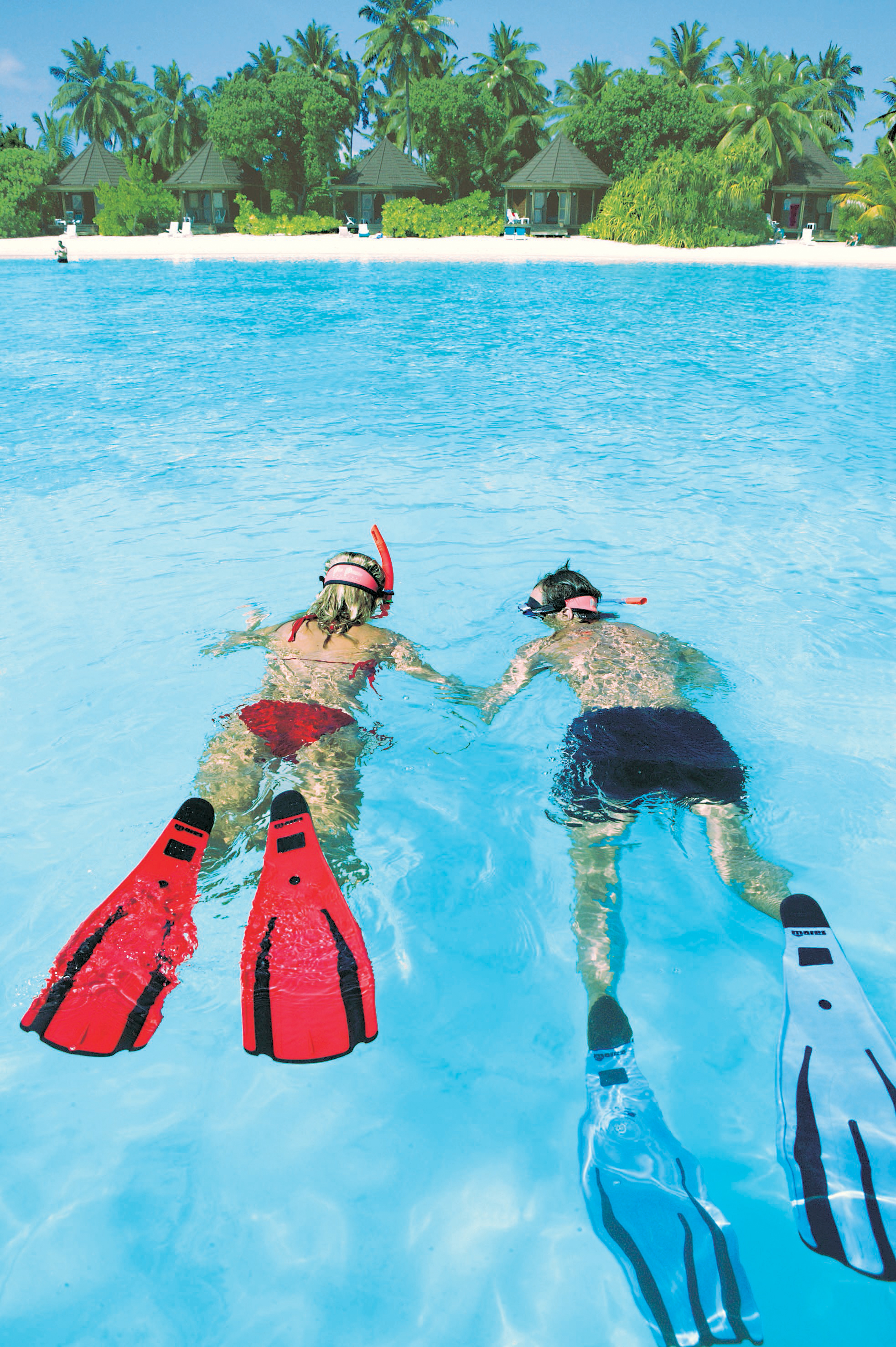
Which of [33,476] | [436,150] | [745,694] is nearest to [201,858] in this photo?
[745,694]

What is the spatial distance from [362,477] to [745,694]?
545 cm

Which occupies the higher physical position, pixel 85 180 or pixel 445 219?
pixel 85 180

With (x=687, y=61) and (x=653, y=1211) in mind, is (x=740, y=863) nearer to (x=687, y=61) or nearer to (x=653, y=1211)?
(x=653, y=1211)

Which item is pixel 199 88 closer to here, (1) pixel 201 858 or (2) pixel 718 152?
(2) pixel 718 152

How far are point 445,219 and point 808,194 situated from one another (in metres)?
18.4

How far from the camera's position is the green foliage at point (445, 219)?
38.9 meters

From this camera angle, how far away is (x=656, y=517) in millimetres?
7977

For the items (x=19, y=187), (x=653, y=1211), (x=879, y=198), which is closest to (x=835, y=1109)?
(x=653, y=1211)

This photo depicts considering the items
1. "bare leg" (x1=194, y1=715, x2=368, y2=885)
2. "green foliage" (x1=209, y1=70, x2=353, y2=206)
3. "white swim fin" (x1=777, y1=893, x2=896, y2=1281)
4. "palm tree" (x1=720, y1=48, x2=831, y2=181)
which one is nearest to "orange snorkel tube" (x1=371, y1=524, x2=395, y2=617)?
"bare leg" (x1=194, y1=715, x2=368, y2=885)

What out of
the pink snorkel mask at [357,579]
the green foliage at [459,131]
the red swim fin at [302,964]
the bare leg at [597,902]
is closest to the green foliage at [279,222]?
the green foliage at [459,131]

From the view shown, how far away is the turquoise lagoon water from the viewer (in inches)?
88.9

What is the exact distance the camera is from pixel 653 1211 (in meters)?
2.23

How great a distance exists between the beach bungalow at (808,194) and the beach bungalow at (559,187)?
887 cm

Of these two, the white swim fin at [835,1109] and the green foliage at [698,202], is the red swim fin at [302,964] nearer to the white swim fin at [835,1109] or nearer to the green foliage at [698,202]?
the white swim fin at [835,1109]
